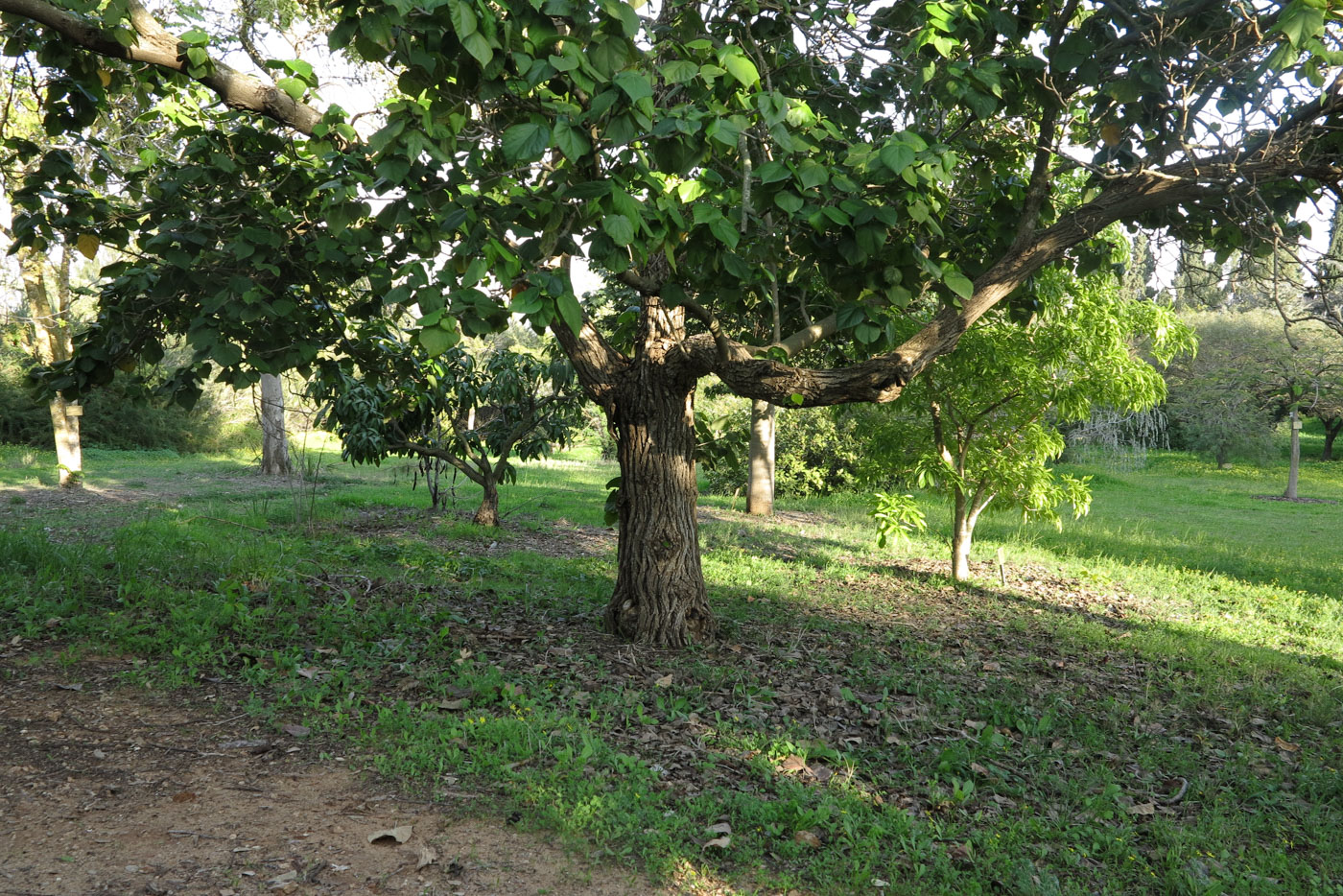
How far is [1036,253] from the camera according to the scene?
4.92 m

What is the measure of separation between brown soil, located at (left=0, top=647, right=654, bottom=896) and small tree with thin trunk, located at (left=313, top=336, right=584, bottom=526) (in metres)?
5.08

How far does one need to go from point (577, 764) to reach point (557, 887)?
791mm

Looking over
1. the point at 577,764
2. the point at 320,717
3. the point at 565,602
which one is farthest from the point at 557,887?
the point at 565,602

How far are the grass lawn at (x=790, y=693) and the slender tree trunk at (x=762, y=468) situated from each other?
422 cm

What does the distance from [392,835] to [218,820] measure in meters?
0.64

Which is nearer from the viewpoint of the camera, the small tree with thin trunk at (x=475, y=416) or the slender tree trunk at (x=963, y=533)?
the slender tree trunk at (x=963, y=533)

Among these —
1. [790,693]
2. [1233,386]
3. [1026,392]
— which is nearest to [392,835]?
[790,693]

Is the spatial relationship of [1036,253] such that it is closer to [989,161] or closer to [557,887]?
[989,161]

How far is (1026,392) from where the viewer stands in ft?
25.5

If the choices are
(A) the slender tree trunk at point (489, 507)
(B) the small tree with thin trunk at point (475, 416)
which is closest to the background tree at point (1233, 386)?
(B) the small tree with thin trunk at point (475, 416)

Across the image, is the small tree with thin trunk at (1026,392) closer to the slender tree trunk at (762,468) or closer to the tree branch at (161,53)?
the slender tree trunk at (762,468)

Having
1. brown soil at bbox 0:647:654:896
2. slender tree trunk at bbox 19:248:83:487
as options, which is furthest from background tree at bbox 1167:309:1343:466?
slender tree trunk at bbox 19:248:83:487

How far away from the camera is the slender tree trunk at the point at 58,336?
12766 mm

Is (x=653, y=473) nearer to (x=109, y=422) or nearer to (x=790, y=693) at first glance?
(x=790, y=693)
